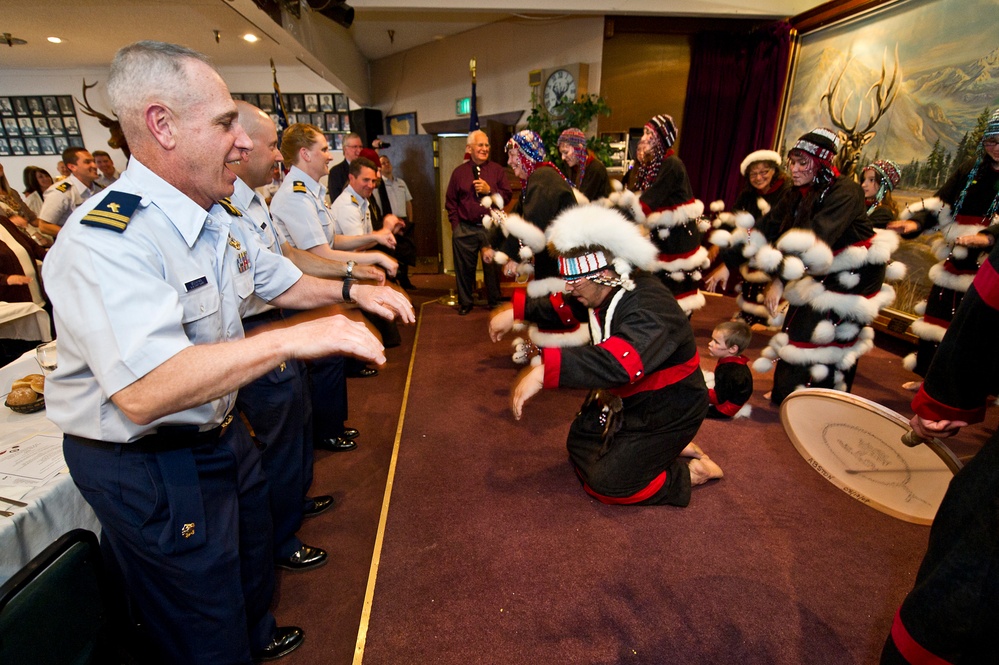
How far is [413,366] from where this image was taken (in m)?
4.19

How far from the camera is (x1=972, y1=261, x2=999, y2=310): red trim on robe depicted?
954 mm

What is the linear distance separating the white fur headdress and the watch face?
5130 millimetres

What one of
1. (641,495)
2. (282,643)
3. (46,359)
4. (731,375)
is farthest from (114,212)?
(731,375)

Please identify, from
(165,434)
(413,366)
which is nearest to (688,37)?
(413,366)

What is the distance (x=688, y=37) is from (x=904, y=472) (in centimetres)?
687

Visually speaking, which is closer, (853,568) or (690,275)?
(853,568)

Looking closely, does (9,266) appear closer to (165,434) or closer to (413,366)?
(413,366)

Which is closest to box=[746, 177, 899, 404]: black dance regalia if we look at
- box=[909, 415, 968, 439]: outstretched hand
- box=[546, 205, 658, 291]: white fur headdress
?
box=[546, 205, 658, 291]: white fur headdress

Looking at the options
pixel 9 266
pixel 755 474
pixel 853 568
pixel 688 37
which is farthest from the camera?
pixel 688 37

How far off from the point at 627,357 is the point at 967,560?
1.06 meters

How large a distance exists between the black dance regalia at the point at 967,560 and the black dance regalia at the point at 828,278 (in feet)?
6.35

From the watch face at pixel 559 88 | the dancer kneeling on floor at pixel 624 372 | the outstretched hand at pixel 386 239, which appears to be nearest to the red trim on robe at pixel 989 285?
the dancer kneeling on floor at pixel 624 372

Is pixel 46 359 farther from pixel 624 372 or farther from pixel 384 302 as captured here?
pixel 624 372

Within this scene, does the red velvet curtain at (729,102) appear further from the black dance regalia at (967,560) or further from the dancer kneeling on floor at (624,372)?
the black dance regalia at (967,560)
